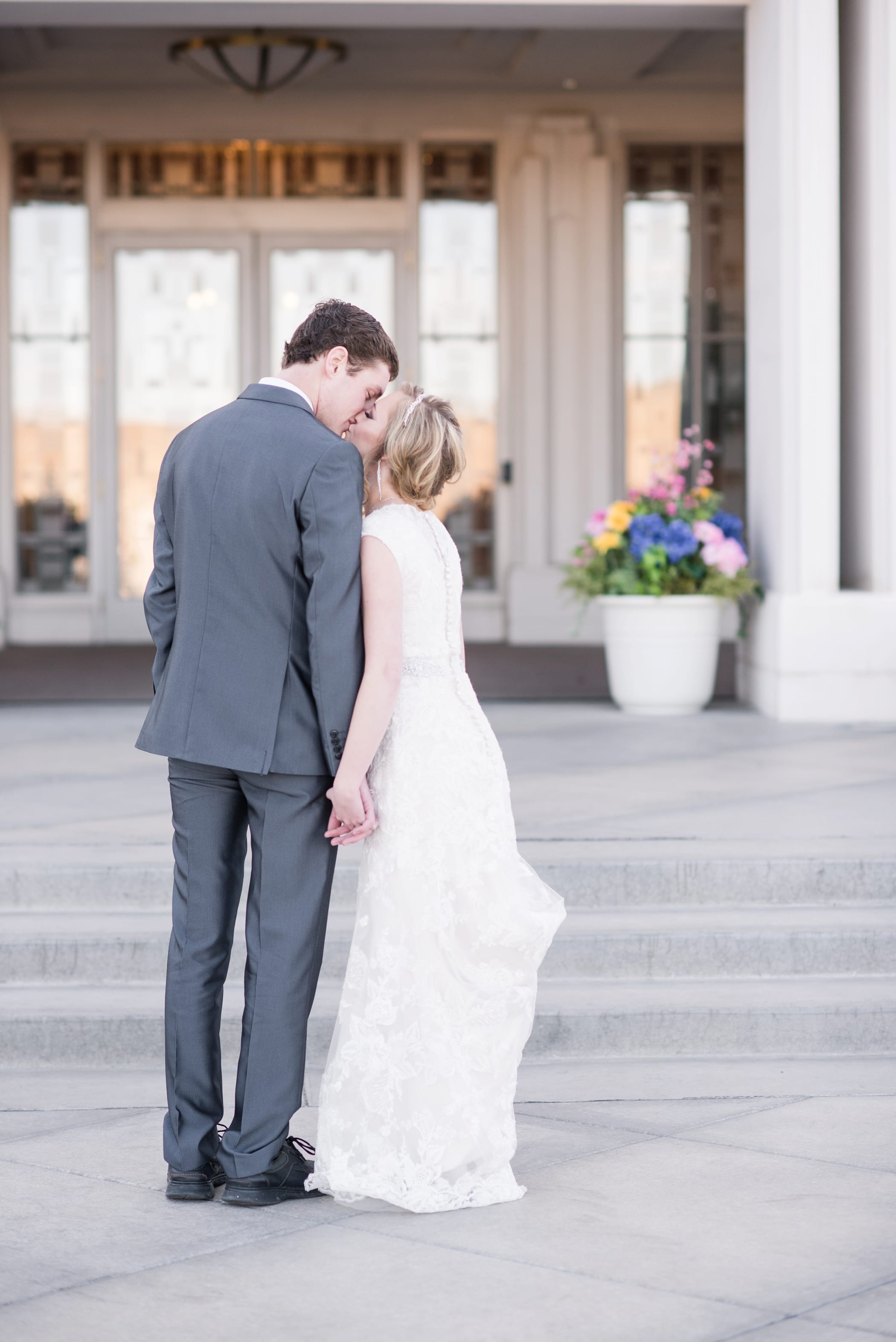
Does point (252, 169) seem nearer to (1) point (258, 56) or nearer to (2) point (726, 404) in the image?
(1) point (258, 56)

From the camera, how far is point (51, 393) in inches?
522

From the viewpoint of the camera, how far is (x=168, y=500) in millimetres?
3301

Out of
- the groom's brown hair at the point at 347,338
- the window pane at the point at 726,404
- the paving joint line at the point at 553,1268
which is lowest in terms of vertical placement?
the paving joint line at the point at 553,1268

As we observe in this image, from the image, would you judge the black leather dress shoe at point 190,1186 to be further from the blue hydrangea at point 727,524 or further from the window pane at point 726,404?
the window pane at point 726,404

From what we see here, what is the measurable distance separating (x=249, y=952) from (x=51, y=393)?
10688mm

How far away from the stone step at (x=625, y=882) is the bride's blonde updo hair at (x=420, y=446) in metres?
1.75

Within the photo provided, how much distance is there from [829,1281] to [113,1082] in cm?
194

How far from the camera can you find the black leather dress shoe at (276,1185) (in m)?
3.20

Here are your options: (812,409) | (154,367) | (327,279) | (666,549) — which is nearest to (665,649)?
(666,549)

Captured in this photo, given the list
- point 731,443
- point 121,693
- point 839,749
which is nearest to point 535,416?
point 731,443

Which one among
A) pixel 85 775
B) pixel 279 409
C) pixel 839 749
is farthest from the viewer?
pixel 839 749

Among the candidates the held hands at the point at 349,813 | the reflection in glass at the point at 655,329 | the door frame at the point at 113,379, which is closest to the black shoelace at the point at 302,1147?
the held hands at the point at 349,813

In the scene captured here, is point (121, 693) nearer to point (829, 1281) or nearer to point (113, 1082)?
point (113, 1082)

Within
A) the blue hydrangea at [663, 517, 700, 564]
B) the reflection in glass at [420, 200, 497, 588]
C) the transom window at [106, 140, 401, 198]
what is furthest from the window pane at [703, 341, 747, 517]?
the blue hydrangea at [663, 517, 700, 564]
